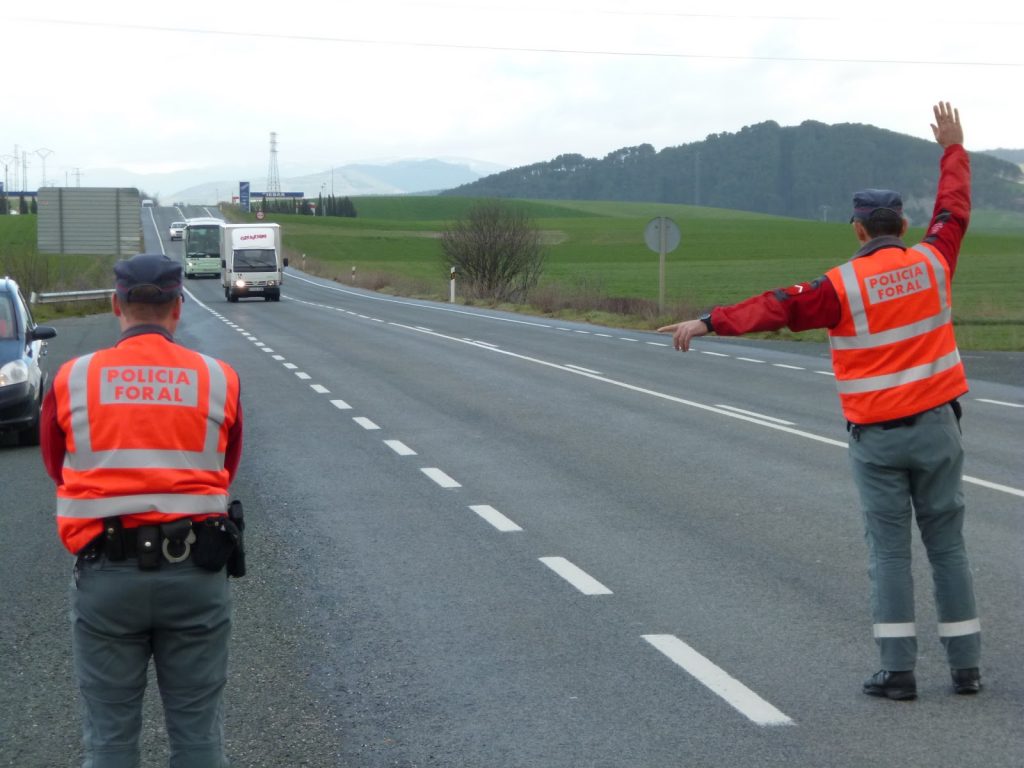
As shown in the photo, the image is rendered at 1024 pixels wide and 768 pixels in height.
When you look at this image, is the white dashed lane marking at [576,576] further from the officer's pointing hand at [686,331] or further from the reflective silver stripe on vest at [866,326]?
the reflective silver stripe on vest at [866,326]

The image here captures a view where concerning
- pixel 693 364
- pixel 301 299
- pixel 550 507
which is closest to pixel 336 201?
pixel 301 299

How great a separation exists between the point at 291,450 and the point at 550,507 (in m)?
3.62

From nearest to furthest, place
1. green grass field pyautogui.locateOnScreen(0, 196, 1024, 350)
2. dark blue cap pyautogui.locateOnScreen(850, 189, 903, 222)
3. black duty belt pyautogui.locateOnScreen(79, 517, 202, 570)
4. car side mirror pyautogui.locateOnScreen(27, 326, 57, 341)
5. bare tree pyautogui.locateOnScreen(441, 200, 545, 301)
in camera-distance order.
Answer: black duty belt pyautogui.locateOnScreen(79, 517, 202, 570)
dark blue cap pyautogui.locateOnScreen(850, 189, 903, 222)
car side mirror pyautogui.locateOnScreen(27, 326, 57, 341)
green grass field pyautogui.locateOnScreen(0, 196, 1024, 350)
bare tree pyautogui.locateOnScreen(441, 200, 545, 301)

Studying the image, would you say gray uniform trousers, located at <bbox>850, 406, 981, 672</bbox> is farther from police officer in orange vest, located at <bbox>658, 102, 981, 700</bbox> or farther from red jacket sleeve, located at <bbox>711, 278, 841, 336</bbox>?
red jacket sleeve, located at <bbox>711, 278, 841, 336</bbox>

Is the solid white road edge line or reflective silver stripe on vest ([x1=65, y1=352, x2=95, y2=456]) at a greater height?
reflective silver stripe on vest ([x1=65, y1=352, x2=95, y2=456])

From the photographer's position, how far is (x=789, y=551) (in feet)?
26.9

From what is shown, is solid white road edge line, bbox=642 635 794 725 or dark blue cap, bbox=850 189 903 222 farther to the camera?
dark blue cap, bbox=850 189 903 222

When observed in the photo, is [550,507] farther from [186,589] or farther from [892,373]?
[186,589]

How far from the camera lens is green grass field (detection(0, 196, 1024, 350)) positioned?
128 feet

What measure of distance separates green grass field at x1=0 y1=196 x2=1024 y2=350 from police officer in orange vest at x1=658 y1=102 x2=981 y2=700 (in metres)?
21.3

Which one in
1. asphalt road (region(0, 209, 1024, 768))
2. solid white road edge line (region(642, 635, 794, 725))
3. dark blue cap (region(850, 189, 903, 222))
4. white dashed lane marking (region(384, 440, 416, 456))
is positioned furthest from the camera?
white dashed lane marking (region(384, 440, 416, 456))

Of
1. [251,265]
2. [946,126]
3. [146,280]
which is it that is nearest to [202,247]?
[251,265]

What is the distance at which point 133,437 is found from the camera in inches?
148

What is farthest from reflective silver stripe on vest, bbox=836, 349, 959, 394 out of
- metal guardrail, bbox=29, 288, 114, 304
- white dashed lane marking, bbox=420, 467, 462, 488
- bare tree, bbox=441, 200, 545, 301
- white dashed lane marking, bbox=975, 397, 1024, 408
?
bare tree, bbox=441, 200, 545, 301
